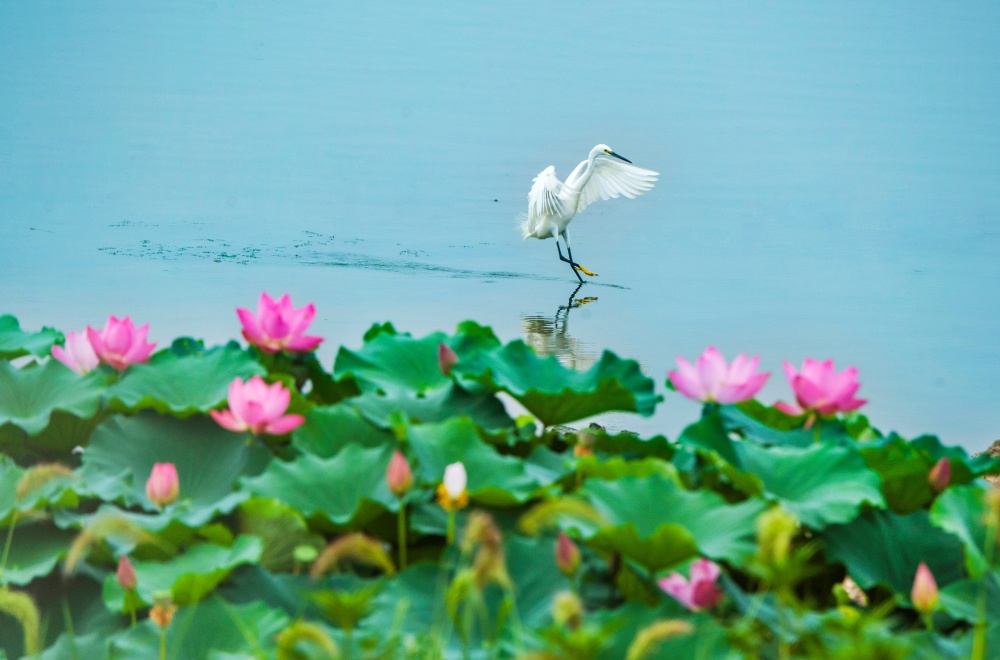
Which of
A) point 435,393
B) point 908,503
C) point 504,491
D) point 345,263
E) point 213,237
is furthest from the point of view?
point 213,237

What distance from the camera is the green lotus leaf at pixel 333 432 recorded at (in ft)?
4.99

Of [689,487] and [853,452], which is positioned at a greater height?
[853,452]

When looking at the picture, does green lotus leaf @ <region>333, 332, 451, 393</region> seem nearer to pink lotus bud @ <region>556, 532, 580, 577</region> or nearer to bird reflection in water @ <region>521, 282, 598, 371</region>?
pink lotus bud @ <region>556, 532, 580, 577</region>

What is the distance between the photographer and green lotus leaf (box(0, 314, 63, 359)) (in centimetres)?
188

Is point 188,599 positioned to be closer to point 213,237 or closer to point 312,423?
point 312,423

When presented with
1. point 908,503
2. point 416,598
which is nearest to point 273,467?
point 416,598

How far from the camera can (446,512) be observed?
4.44ft

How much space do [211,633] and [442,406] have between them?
56cm

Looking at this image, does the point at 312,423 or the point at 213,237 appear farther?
the point at 213,237

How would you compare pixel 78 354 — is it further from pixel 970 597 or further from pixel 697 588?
pixel 970 597

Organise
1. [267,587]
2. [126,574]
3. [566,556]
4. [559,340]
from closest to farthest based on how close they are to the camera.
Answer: [566,556]
[126,574]
[267,587]
[559,340]

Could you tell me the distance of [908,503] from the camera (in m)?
1.55

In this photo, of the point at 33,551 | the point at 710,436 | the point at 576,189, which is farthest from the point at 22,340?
the point at 576,189

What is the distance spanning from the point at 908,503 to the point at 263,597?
0.91 metres
